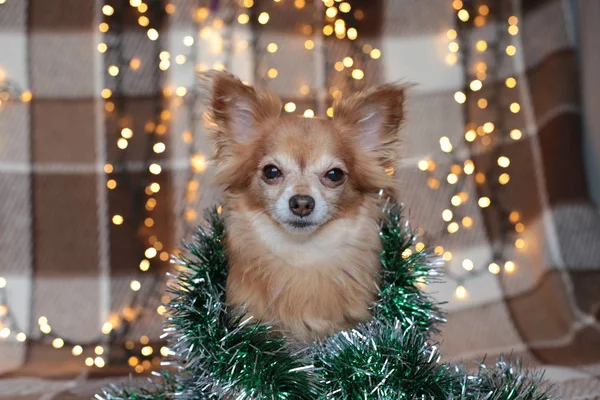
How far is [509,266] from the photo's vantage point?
5.84ft

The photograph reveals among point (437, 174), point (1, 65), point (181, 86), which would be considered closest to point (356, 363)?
point (437, 174)

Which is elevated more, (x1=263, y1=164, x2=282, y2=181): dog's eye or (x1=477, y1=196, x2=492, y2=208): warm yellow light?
(x1=263, y1=164, x2=282, y2=181): dog's eye

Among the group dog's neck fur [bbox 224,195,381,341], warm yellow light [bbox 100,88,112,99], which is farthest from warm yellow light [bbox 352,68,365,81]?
dog's neck fur [bbox 224,195,381,341]

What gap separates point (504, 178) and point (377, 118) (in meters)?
0.80

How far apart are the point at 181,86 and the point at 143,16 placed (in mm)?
210

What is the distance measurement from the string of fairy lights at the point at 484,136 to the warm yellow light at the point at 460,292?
6cm

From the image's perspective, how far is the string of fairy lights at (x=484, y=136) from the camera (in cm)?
179

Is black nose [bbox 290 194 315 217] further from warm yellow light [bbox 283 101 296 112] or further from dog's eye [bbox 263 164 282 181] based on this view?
warm yellow light [bbox 283 101 296 112]

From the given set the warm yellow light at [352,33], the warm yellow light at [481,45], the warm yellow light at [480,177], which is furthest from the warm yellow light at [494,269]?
the warm yellow light at [352,33]

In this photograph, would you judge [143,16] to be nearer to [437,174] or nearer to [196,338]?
[437,174]

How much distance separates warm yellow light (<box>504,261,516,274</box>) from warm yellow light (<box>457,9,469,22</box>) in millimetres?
664

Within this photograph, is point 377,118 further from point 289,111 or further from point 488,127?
point 488,127

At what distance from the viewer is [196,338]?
39.9 inches

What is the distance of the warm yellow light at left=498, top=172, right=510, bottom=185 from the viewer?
181 centimetres
